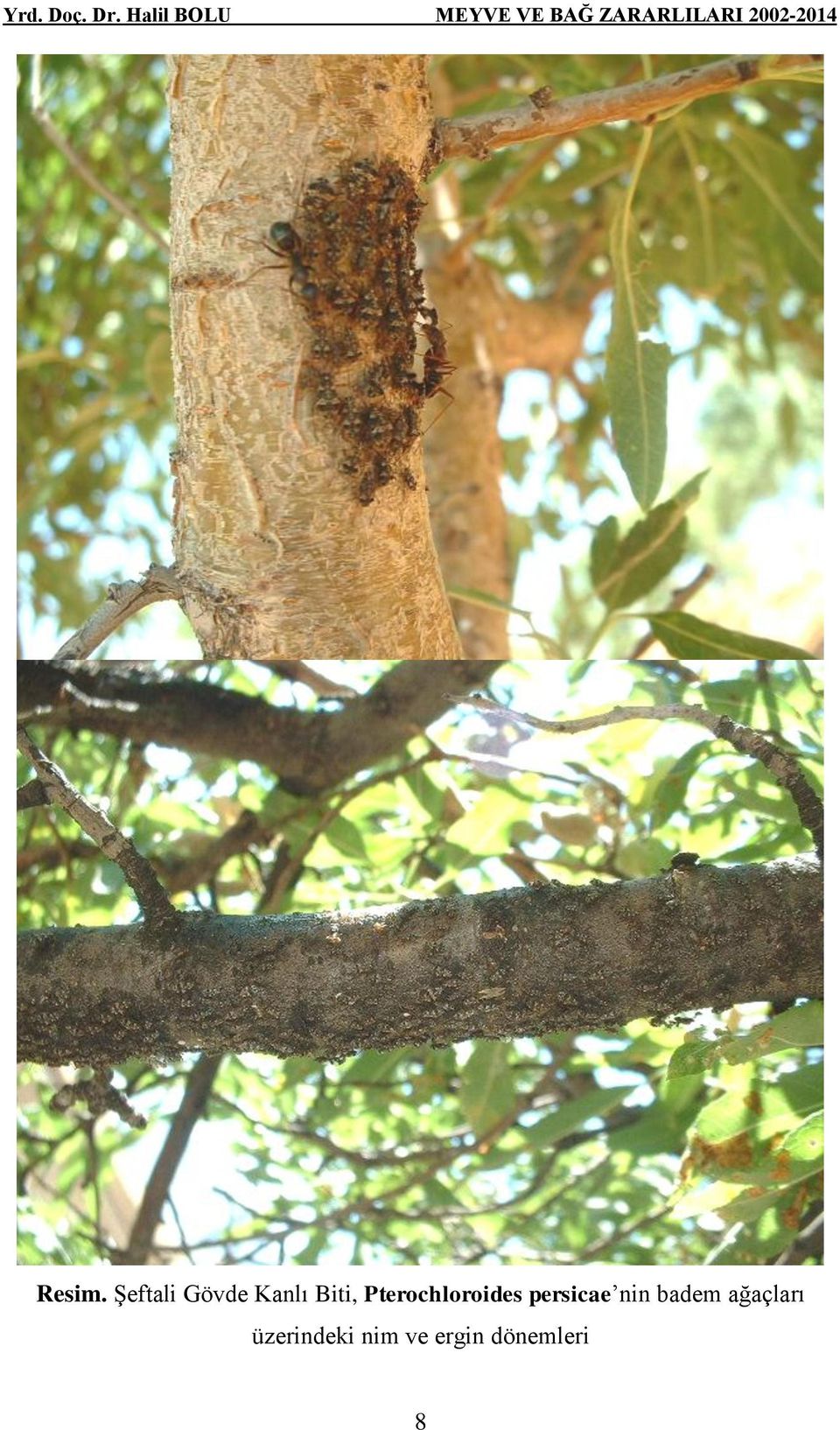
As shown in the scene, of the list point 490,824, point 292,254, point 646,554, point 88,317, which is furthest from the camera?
point 88,317

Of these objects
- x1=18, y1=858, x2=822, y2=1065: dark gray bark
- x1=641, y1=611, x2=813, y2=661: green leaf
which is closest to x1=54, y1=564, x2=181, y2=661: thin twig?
x1=18, y1=858, x2=822, y2=1065: dark gray bark

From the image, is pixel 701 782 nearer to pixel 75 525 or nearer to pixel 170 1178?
pixel 170 1178

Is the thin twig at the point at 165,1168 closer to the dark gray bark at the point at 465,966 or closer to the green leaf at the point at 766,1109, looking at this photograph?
the dark gray bark at the point at 465,966

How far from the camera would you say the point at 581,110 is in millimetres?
460

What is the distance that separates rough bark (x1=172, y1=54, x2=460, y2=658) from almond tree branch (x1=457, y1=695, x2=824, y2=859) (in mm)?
87

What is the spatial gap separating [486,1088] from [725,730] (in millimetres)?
192

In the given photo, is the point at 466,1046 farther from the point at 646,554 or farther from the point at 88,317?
the point at 88,317

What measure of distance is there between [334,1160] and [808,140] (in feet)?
3.20

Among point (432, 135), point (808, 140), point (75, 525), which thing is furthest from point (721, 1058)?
point (75, 525)

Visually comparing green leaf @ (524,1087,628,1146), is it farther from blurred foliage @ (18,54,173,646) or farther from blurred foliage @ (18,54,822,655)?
blurred foliage @ (18,54,173,646)

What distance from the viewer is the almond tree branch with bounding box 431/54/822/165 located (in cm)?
46

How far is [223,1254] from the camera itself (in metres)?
0.54

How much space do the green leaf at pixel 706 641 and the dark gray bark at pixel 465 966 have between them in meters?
0.11

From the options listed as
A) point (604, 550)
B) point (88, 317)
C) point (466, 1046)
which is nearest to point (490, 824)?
point (466, 1046)
